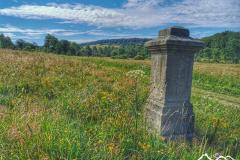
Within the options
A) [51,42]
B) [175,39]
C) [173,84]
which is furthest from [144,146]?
[51,42]

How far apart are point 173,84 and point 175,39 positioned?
27.8 inches

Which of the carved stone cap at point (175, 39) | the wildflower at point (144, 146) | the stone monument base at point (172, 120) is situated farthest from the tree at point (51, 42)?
the wildflower at point (144, 146)

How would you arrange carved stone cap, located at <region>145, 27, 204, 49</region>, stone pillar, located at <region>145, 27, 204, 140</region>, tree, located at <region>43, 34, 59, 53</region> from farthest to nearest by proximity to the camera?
tree, located at <region>43, 34, 59, 53</region>
stone pillar, located at <region>145, 27, 204, 140</region>
carved stone cap, located at <region>145, 27, 204, 49</region>

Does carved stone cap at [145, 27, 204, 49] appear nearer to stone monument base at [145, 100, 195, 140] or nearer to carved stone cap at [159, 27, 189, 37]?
carved stone cap at [159, 27, 189, 37]

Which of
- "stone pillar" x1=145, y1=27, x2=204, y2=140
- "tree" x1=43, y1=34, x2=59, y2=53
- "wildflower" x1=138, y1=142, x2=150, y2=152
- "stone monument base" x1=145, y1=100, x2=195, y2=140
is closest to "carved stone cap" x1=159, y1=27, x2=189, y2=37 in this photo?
"stone pillar" x1=145, y1=27, x2=204, y2=140

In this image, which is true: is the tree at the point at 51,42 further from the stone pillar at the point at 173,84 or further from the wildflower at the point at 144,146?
the wildflower at the point at 144,146

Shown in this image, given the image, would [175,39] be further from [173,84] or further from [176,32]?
[173,84]

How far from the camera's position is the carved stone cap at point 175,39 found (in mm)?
3861

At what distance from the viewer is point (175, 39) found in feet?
12.6

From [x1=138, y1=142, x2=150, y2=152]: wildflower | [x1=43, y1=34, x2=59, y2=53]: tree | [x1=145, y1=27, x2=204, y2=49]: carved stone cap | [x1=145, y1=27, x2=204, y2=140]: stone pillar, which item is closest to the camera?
[x1=138, y1=142, x2=150, y2=152]: wildflower

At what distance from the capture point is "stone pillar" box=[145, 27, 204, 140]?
4.00 m

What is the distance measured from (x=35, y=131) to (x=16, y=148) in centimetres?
24

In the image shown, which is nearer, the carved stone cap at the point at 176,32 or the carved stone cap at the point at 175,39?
the carved stone cap at the point at 175,39

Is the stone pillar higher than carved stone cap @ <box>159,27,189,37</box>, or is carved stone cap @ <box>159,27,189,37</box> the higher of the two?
carved stone cap @ <box>159,27,189,37</box>
